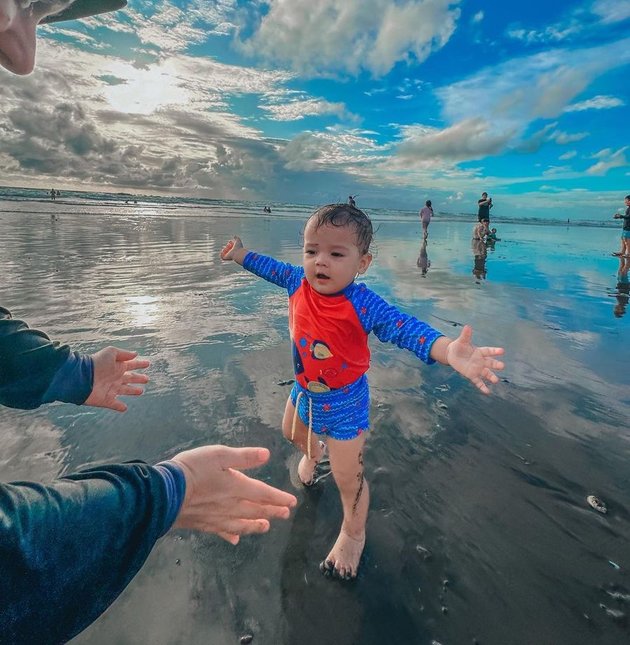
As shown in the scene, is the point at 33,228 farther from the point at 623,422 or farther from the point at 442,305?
the point at 623,422

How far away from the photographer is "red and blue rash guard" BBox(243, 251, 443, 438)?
215cm

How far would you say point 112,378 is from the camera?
1.80 metres

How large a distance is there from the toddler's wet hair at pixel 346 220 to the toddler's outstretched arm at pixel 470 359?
808 millimetres

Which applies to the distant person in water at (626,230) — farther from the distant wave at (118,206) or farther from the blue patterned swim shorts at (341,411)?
the distant wave at (118,206)

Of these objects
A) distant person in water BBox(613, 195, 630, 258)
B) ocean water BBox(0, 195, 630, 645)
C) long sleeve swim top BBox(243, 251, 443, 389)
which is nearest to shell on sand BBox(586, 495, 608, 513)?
ocean water BBox(0, 195, 630, 645)

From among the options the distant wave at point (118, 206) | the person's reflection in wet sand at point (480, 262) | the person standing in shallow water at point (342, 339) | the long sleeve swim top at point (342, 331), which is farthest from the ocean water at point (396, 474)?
the distant wave at point (118, 206)

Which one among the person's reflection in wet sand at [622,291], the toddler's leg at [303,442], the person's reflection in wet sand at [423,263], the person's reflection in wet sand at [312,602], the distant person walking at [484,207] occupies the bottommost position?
the person's reflection in wet sand at [312,602]

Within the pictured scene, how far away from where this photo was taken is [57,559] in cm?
80

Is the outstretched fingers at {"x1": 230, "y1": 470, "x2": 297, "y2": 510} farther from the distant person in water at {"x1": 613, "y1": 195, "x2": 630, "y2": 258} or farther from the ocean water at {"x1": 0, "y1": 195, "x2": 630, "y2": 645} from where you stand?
the distant person in water at {"x1": 613, "y1": 195, "x2": 630, "y2": 258}

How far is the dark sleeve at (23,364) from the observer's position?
146cm

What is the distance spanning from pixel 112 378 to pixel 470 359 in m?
1.70

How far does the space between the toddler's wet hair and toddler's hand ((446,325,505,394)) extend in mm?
826

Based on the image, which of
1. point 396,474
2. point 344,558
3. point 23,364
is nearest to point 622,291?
point 396,474

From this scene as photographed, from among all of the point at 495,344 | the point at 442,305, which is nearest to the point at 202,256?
the point at 442,305
